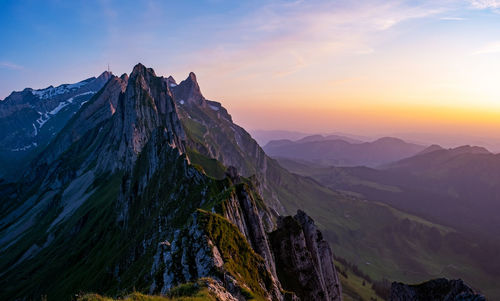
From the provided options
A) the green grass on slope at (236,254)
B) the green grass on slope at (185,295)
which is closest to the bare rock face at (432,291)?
the green grass on slope at (236,254)

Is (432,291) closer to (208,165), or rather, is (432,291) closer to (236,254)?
(236,254)

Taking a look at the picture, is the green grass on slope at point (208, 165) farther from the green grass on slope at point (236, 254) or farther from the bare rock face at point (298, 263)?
the green grass on slope at point (236, 254)

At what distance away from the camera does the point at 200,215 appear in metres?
37.6

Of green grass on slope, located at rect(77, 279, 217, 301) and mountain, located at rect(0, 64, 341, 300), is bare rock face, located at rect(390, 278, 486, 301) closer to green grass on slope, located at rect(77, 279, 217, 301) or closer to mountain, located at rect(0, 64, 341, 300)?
mountain, located at rect(0, 64, 341, 300)

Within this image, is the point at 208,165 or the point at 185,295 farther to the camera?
the point at 208,165

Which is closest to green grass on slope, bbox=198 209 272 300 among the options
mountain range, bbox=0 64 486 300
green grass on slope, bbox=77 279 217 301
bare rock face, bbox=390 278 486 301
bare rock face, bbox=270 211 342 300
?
mountain range, bbox=0 64 486 300

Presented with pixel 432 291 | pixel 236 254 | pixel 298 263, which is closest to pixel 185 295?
pixel 236 254

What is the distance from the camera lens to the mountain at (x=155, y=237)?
3447 centimetres

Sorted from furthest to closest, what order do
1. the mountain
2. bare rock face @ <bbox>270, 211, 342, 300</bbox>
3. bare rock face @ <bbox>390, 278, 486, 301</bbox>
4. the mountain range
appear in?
bare rock face @ <bbox>270, 211, 342, 300</bbox> → bare rock face @ <bbox>390, 278, 486, 301</bbox> → the mountain → the mountain range

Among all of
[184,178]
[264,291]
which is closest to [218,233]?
[264,291]

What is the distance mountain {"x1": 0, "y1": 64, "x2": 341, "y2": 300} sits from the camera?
113ft

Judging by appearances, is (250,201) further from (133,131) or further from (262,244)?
(133,131)

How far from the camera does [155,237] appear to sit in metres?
68.9

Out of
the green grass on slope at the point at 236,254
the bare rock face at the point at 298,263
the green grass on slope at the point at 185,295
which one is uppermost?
the green grass on slope at the point at 185,295
